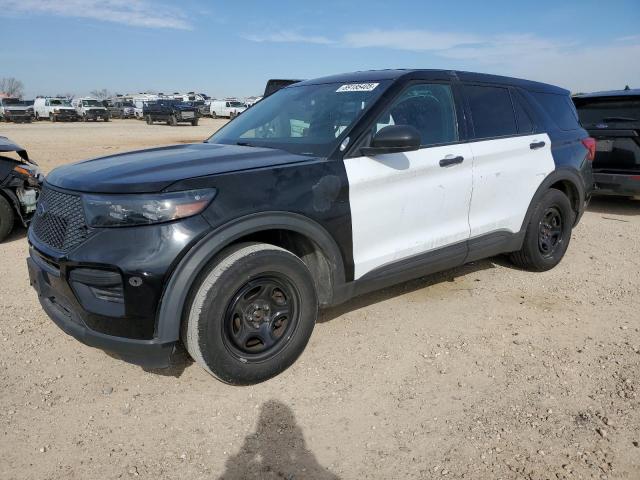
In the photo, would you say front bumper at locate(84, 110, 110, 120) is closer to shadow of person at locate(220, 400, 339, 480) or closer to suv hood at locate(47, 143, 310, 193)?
suv hood at locate(47, 143, 310, 193)

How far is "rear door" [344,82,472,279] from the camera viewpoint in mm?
3221

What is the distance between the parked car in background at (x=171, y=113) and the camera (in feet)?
112

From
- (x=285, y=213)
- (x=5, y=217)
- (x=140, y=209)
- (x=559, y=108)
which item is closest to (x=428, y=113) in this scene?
(x=285, y=213)

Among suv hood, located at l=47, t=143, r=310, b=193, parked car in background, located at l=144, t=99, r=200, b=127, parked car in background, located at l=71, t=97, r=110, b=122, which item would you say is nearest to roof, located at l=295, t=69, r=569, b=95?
suv hood, located at l=47, t=143, r=310, b=193

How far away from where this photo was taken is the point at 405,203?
339 cm

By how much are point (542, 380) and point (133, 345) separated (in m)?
2.39

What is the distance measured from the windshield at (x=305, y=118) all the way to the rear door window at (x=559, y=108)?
2.02 metres

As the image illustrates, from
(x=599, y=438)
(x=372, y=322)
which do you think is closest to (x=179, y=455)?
(x=372, y=322)

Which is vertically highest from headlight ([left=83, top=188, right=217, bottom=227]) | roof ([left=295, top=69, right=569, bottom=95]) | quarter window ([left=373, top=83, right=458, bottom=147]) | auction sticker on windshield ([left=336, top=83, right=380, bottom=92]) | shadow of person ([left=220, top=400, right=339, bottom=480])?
roof ([left=295, top=69, right=569, bottom=95])

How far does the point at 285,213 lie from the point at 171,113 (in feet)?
114

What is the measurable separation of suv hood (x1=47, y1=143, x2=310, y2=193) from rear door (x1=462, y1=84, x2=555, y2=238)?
5.28 feet

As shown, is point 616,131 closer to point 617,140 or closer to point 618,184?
point 617,140

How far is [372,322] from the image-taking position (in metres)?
3.80

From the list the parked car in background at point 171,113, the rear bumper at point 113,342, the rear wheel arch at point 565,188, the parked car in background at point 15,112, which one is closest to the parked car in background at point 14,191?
the rear bumper at point 113,342
